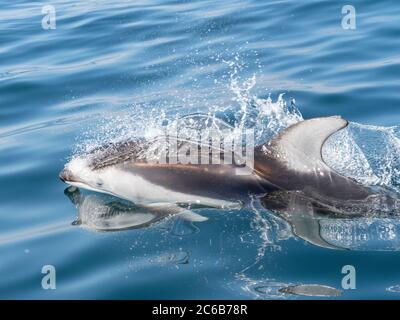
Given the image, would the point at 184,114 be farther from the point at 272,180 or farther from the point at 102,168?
the point at 272,180

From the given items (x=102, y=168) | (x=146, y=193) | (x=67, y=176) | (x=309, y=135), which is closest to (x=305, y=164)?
(x=309, y=135)

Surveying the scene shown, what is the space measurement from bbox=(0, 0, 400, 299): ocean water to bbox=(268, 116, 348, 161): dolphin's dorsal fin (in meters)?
0.64

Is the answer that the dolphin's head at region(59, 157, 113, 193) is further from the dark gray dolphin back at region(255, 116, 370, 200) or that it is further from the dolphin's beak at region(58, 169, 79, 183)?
the dark gray dolphin back at region(255, 116, 370, 200)

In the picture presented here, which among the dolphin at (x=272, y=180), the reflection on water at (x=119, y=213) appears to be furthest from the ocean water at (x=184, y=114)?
the dolphin at (x=272, y=180)

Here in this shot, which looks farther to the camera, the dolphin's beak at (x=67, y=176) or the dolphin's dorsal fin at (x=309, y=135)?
the dolphin's beak at (x=67, y=176)

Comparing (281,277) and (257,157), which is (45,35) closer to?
(257,157)

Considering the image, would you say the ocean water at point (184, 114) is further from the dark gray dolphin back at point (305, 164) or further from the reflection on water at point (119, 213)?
the dark gray dolphin back at point (305, 164)

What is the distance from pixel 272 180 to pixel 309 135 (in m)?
0.58

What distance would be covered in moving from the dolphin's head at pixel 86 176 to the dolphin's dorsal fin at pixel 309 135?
1804 millimetres

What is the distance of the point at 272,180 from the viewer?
274 inches

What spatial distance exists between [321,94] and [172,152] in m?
4.03

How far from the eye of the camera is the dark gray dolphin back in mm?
6777

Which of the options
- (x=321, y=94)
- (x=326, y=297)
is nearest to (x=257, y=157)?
(x=326, y=297)

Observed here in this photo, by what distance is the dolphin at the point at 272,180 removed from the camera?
6.85 meters
